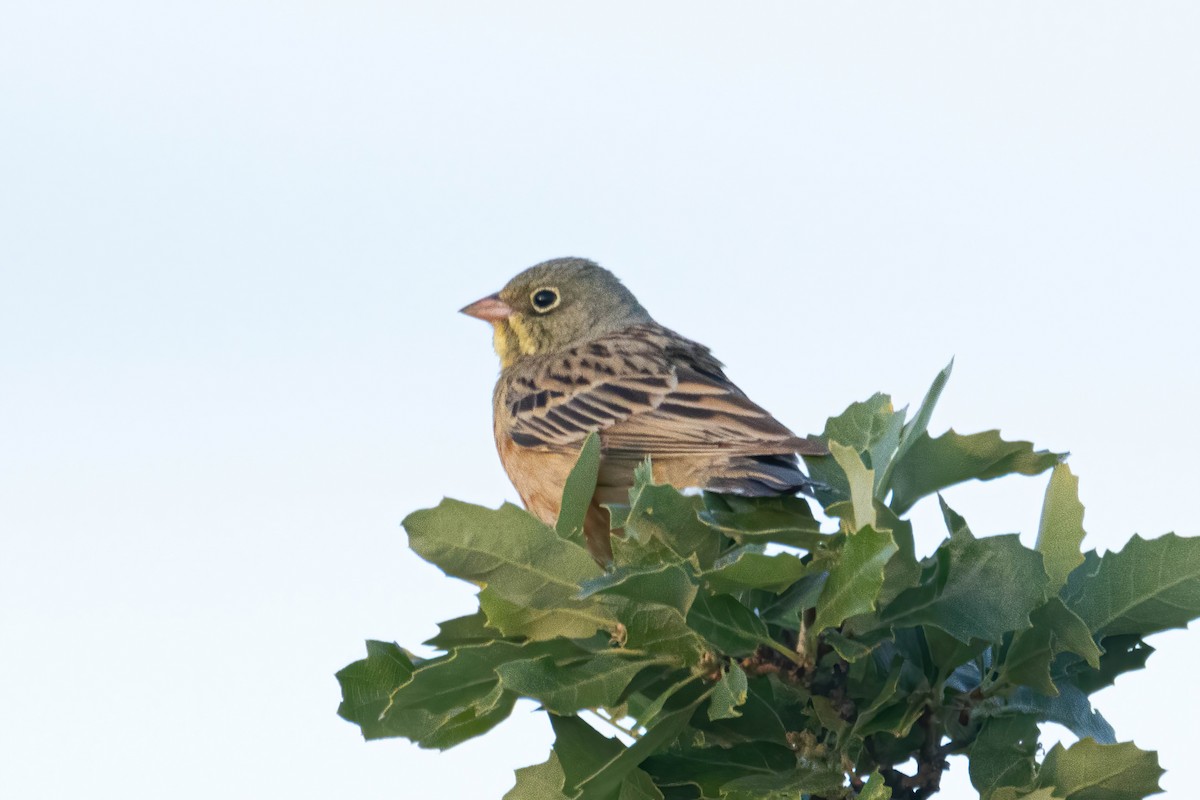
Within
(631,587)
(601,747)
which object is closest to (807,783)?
(601,747)

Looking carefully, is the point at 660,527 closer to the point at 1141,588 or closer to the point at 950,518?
the point at 950,518

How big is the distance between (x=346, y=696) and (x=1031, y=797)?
69.5 inches

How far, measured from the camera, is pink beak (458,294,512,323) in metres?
9.09

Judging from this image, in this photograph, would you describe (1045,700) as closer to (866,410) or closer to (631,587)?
(866,410)

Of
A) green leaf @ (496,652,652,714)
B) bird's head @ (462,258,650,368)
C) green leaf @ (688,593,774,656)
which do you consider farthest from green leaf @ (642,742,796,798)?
bird's head @ (462,258,650,368)

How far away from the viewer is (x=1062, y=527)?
3.90m

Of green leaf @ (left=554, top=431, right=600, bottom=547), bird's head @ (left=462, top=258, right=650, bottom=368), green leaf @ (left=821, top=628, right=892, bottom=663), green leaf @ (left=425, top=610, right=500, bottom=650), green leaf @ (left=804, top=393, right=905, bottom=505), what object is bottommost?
green leaf @ (left=821, top=628, right=892, bottom=663)

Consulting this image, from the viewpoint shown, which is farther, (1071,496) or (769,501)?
(769,501)

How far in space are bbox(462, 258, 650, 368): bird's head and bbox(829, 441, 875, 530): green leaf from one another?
5.54m

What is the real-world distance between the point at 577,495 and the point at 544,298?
17.8 ft

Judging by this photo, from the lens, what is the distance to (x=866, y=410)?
4.41m

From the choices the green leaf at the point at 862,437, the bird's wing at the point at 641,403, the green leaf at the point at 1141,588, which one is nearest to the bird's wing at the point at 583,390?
the bird's wing at the point at 641,403

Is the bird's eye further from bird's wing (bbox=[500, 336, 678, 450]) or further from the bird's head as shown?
bird's wing (bbox=[500, 336, 678, 450])

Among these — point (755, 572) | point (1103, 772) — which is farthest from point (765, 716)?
point (1103, 772)
